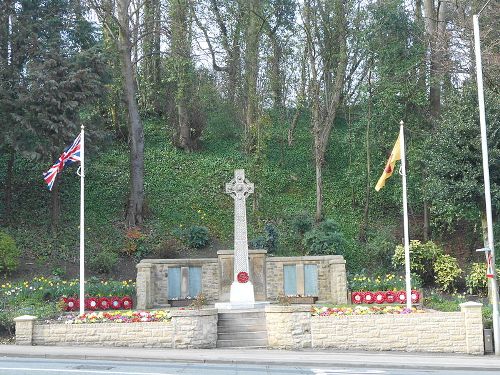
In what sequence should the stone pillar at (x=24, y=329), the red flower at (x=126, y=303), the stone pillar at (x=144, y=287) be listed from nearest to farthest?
the stone pillar at (x=24, y=329) < the red flower at (x=126, y=303) < the stone pillar at (x=144, y=287)

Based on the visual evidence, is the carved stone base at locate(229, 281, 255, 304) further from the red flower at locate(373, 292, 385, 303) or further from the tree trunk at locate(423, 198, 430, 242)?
the tree trunk at locate(423, 198, 430, 242)

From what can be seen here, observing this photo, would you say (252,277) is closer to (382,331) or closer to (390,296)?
(390,296)

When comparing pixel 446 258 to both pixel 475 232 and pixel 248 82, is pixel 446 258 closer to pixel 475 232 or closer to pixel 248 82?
pixel 475 232

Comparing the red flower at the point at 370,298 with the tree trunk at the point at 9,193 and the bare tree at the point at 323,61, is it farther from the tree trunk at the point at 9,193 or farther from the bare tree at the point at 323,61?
the tree trunk at the point at 9,193

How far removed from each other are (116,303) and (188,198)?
11.6m

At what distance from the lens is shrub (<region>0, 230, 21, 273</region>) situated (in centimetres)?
2722

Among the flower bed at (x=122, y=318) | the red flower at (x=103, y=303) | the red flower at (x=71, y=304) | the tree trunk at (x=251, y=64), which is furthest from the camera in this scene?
the tree trunk at (x=251, y=64)

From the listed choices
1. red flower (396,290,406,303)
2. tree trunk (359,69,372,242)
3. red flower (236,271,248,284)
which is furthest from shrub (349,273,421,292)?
tree trunk (359,69,372,242)

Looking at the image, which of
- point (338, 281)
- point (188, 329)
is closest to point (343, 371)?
point (188, 329)

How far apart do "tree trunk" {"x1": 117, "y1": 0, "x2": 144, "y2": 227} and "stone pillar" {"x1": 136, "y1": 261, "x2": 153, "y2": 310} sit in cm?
691

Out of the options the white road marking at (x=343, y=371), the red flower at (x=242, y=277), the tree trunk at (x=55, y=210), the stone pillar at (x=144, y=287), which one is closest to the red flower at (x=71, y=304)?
the stone pillar at (x=144, y=287)

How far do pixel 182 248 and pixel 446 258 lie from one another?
37.4 ft

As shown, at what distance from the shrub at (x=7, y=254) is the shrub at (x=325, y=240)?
11936 millimetres

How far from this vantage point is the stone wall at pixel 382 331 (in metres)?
18.2
